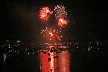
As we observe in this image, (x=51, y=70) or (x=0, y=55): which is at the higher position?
(x=0, y=55)

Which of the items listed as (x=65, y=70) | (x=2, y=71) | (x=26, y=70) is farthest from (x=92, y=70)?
(x=2, y=71)

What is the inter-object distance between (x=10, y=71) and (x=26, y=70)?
7.38 metres

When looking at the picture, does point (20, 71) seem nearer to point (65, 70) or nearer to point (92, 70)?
point (65, 70)

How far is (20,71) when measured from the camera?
11538 cm

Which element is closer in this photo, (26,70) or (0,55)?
(26,70)

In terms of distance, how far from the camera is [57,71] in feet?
360

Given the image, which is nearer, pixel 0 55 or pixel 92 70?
pixel 92 70

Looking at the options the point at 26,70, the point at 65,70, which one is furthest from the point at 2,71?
the point at 65,70

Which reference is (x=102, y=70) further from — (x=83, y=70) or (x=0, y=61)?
(x=0, y=61)

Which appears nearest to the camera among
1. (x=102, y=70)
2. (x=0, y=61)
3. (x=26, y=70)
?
(x=102, y=70)

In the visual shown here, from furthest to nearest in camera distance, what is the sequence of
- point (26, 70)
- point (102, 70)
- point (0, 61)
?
point (0, 61), point (26, 70), point (102, 70)

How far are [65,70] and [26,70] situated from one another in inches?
662

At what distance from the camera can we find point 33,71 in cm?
11419

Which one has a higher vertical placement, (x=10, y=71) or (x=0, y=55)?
(x=0, y=55)
